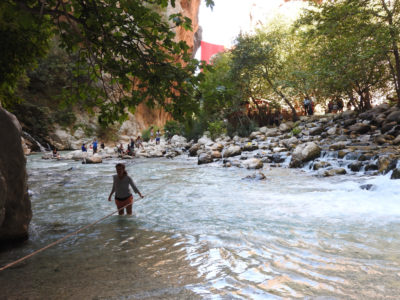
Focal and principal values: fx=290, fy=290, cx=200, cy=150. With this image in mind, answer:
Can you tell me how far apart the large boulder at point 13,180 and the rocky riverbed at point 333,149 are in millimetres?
7587

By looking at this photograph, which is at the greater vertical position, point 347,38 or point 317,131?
point 347,38

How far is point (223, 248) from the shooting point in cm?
412

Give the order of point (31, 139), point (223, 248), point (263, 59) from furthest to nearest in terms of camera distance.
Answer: point (31, 139)
point (263, 59)
point (223, 248)

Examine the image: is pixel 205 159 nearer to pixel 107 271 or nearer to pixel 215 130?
pixel 215 130

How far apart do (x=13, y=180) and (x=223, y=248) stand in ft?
10.1

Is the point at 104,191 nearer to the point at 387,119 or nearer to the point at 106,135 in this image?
the point at 387,119

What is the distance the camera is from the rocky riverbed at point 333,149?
9.99 meters

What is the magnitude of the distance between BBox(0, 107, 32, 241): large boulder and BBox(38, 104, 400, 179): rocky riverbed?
7.59 metres

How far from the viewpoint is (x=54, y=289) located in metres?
3.02

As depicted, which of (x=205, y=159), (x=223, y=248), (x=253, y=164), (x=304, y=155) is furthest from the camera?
(x=205, y=159)

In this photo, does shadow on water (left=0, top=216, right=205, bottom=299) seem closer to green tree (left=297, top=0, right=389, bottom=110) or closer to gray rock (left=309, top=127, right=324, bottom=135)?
green tree (left=297, top=0, right=389, bottom=110)

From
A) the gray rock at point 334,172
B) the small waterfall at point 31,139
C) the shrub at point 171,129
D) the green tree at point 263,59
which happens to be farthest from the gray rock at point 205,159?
the small waterfall at point 31,139

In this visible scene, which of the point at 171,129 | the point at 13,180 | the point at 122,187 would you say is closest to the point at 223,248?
the point at 122,187

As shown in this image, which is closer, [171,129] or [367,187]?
[367,187]
